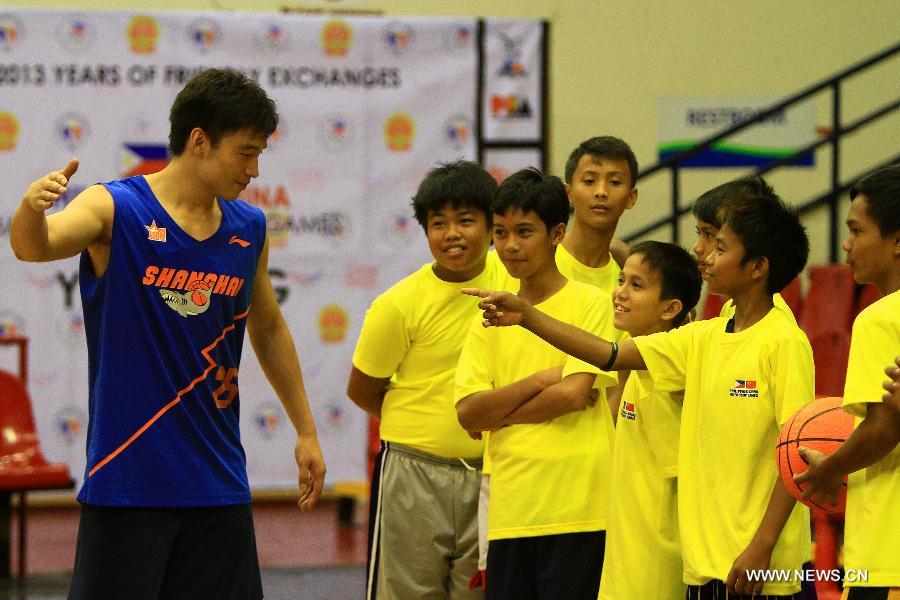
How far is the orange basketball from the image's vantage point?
3.12 m

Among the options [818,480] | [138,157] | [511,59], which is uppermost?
[511,59]

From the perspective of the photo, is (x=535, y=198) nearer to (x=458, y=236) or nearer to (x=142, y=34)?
(x=458, y=236)

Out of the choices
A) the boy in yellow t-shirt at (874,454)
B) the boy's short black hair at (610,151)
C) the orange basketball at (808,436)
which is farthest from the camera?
the boy's short black hair at (610,151)

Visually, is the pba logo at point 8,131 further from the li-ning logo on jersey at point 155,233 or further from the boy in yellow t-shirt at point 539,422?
the li-ning logo on jersey at point 155,233

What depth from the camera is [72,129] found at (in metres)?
8.96

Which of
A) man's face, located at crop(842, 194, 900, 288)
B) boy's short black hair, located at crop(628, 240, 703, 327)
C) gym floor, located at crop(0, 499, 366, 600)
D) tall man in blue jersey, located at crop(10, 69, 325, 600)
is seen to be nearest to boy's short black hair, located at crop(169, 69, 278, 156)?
tall man in blue jersey, located at crop(10, 69, 325, 600)

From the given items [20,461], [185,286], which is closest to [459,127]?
[20,461]

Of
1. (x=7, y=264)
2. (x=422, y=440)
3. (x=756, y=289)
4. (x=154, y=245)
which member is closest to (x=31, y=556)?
(x=7, y=264)

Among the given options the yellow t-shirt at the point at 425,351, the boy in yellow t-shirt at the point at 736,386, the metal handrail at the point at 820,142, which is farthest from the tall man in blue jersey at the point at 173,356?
the metal handrail at the point at 820,142

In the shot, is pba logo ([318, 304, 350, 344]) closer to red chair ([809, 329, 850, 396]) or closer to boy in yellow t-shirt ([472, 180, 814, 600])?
red chair ([809, 329, 850, 396])

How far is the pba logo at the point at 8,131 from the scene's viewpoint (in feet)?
29.1

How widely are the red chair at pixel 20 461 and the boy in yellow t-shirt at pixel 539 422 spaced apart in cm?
351

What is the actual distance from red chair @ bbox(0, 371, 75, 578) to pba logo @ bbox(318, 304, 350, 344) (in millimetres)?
2438

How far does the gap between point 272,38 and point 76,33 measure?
→ 1.36 m
